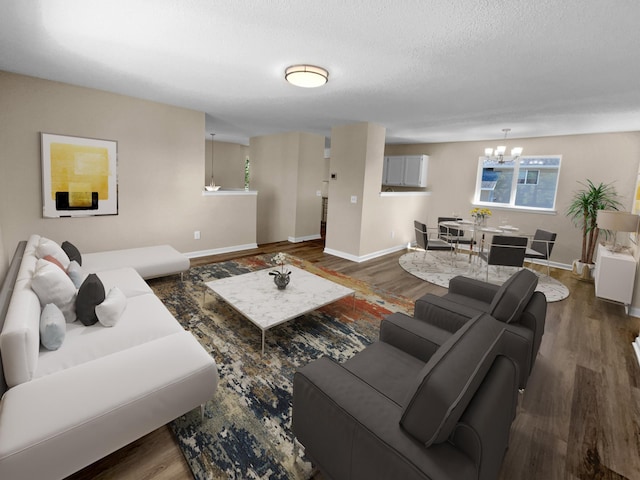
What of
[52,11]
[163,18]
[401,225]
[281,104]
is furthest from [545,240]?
[52,11]

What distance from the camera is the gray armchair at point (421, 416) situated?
1026 mm

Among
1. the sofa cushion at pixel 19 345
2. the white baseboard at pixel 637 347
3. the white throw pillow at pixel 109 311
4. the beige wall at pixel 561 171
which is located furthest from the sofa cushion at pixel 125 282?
the beige wall at pixel 561 171

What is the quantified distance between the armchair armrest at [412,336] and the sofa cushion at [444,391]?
1.95ft

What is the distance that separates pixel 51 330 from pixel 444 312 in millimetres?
2492

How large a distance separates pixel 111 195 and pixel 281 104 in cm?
263

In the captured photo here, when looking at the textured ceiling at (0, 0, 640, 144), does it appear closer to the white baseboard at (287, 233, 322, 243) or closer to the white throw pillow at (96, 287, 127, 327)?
the white throw pillow at (96, 287, 127, 327)

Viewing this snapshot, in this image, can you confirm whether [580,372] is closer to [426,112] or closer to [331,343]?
[331,343]

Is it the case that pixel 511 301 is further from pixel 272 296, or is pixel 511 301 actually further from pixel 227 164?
pixel 227 164

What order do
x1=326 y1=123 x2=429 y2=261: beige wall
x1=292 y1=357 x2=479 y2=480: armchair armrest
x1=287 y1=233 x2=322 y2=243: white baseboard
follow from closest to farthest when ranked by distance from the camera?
x1=292 y1=357 x2=479 y2=480: armchair armrest
x1=326 y1=123 x2=429 y2=261: beige wall
x1=287 y1=233 x2=322 y2=243: white baseboard

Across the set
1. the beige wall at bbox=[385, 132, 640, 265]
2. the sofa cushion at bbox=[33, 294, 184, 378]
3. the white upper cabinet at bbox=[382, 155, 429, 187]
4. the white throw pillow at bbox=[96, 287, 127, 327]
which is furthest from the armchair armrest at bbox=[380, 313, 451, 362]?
the white upper cabinet at bbox=[382, 155, 429, 187]

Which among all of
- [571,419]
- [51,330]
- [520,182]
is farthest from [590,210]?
[51,330]

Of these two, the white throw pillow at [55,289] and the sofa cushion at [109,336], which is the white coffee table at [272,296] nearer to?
the sofa cushion at [109,336]

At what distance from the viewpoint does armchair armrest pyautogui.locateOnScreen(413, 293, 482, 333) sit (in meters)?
2.19

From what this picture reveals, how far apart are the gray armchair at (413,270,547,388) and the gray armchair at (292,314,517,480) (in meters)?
0.52
